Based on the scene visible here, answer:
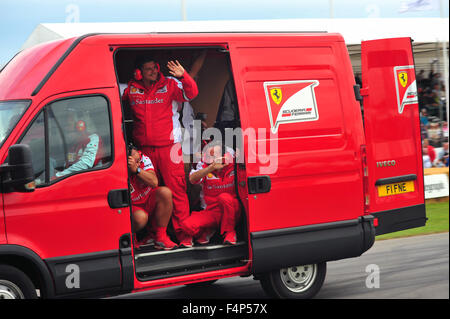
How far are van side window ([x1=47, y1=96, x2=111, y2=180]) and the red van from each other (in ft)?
0.04

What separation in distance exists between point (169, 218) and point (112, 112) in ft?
4.17

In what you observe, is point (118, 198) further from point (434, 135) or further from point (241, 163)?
point (434, 135)

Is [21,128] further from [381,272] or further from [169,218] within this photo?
[381,272]

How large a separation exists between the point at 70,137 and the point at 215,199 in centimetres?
175

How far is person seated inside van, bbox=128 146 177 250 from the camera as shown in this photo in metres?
5.96

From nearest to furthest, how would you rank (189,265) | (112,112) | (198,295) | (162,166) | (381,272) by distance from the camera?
(112,112), (189,265), (162,166), (198,295), (381,272)

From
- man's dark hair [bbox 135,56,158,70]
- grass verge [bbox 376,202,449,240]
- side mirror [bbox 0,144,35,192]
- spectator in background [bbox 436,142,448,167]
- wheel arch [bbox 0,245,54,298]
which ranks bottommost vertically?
grass verge [bbox 376,202,449,240]

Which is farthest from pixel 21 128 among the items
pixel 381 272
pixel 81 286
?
pixel 381 272

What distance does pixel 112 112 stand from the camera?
5.49 meters

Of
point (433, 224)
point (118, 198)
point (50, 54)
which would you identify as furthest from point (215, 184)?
point (433, 224)

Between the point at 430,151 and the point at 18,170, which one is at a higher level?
the point at 18,170

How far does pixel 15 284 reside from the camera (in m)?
5.12

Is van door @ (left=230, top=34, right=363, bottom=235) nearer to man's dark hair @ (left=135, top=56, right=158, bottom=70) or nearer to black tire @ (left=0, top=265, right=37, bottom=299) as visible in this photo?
man's dark hair @ (left=135, top=56, right=158, bottom=70)

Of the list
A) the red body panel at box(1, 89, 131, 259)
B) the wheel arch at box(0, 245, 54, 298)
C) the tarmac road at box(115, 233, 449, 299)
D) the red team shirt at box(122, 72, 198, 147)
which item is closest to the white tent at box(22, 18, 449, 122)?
the tarmac road at box(115, 233, 449, 299)
